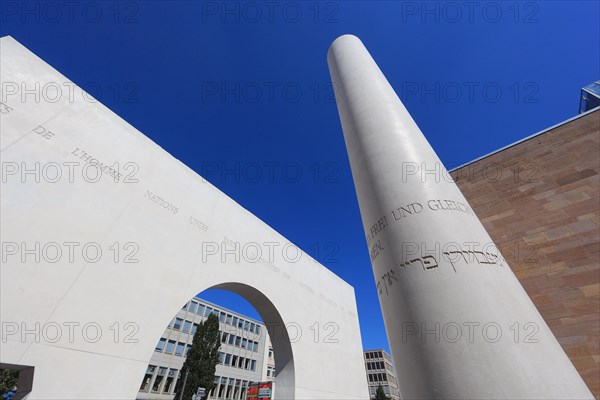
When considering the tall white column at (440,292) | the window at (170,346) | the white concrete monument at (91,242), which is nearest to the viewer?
the tall white column at (440,292)

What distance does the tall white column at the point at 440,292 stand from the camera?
68.4 inches

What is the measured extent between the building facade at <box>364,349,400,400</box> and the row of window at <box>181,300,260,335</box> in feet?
131

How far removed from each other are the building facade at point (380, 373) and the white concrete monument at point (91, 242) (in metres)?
80.7

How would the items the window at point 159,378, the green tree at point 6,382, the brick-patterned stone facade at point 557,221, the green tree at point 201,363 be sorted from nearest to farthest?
the brick-patterned stone facade at point 557,221 < the green tree at point 6,382 < the green tree at point 201,363 < the window at point 159,378

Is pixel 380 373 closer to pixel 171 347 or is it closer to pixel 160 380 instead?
Result: pixel 171 347

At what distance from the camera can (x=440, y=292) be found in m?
2.13

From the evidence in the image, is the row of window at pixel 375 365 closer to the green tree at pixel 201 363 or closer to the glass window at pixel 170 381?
the glass window at pixel 170 381

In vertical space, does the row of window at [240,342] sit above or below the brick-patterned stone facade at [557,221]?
above

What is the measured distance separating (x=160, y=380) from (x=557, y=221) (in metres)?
46.3

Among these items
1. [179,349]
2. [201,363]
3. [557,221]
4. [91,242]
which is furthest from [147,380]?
[557,221]

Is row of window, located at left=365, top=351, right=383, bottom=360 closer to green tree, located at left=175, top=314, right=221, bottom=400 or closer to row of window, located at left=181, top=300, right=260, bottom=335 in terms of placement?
row of window, located at left=181, top=300, right=260, bottom=335

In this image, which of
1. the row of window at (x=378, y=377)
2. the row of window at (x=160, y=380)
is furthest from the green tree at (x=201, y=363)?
the row of window at (x=378, y=377)

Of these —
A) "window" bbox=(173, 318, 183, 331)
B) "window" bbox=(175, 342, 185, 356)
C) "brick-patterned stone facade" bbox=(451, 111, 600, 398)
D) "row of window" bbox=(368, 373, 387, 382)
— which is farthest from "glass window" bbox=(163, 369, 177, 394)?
"row of window" bbox=(368, 373, 387, 382)

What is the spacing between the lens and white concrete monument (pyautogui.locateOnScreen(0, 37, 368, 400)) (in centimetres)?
409
